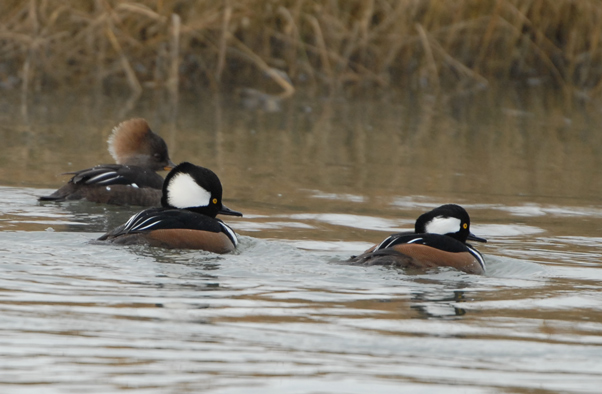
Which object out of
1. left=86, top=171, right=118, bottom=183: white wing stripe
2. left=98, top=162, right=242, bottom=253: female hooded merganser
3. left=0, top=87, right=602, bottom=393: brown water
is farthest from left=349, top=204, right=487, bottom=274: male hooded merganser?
left=86, top=171, right=118, bottom=183: white wing stripe

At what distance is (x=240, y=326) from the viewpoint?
4.68m

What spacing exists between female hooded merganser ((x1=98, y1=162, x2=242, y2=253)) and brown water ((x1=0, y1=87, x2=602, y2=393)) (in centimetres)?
14

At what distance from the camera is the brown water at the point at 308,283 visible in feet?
13.3

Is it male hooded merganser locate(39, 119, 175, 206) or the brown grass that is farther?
the brown grass

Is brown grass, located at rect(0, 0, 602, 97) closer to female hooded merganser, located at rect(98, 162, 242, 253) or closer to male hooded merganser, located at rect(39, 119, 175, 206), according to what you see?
male hooded merganser, located at rect(39, 119, 175, 206)

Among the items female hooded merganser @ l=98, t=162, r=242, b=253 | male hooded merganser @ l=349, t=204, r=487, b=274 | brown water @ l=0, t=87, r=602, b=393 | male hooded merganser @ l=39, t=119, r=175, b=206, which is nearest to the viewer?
brown water @ l=0, t=87, r=602, b=393

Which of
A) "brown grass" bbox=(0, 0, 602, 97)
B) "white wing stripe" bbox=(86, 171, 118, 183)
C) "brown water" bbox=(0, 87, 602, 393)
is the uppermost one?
"brown grass" bbox=(0, 0, 602, 97)

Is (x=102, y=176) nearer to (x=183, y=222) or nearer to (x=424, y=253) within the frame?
(x=183, y=222)

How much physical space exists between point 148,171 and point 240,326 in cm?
480

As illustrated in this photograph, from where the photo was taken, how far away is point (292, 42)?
1689 centimetres

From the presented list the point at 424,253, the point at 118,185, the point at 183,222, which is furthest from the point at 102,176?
the point at 424,253

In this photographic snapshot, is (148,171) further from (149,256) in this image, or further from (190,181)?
(149,256)

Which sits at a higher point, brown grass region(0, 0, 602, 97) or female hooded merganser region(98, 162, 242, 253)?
brown grass region(0, 0, 602, 97)

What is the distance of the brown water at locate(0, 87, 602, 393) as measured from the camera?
159 inches
